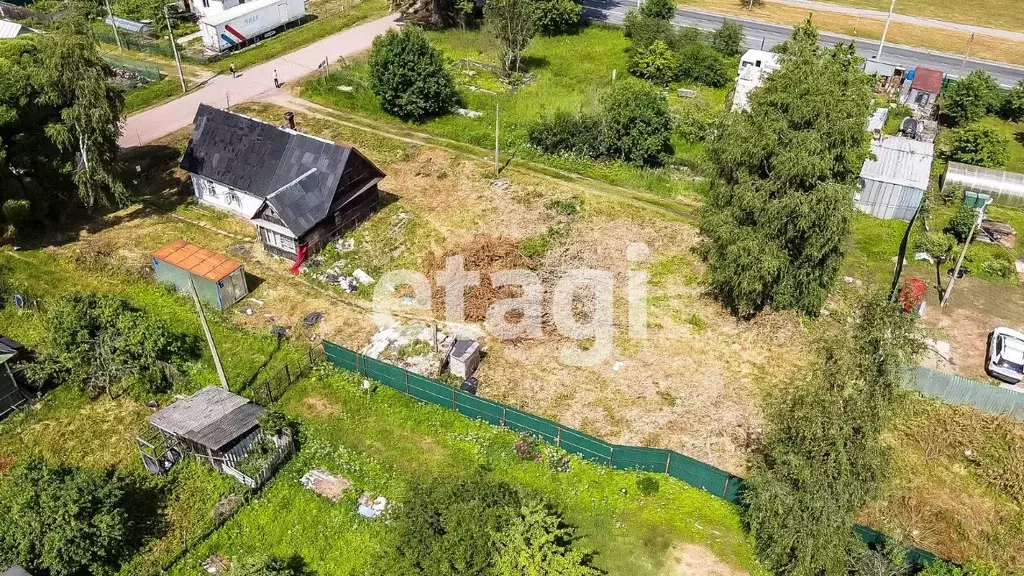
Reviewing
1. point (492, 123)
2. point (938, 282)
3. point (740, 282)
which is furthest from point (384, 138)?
point (938, 282)

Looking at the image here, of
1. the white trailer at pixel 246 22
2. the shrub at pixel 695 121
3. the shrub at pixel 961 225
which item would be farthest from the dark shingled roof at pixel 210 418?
the white trailer at pixel 246 22

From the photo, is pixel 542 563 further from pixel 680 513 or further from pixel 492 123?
pixel 492 123

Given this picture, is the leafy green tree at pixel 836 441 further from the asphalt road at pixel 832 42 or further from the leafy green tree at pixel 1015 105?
the asphalt road at pixel 832 42

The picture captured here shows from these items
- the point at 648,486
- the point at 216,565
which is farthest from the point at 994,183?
the point at 216,565

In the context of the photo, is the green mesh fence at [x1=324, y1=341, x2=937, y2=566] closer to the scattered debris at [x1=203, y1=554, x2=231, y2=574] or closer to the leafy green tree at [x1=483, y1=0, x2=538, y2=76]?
the scattered debris at [x1=203, y1=554, x2=231, y2=574]

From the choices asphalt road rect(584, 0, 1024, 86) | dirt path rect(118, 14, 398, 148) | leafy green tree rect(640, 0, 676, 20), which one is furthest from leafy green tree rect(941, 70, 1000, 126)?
dirt path rect(118, 14, 398, 148)

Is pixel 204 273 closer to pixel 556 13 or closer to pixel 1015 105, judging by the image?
pixel 556 13

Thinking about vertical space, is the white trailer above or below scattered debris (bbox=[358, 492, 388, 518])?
above
